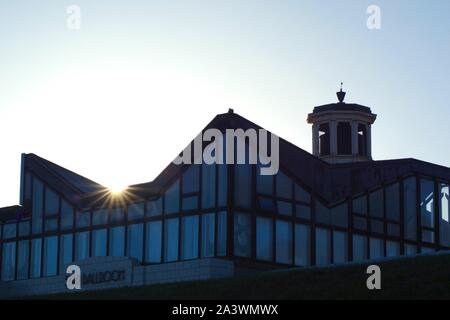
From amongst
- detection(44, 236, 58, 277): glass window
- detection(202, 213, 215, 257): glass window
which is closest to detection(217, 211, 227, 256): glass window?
detection(202, 213, 215, 257): glass window

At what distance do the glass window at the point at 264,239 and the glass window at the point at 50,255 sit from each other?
43.9ft

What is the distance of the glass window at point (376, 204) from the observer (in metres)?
63.8

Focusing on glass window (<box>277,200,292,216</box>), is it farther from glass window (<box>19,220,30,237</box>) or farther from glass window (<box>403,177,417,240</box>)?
glass window (<box>19,220,30,237</box>)

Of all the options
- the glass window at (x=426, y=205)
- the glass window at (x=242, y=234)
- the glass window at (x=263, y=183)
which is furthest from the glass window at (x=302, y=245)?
the glass window at (x=426, y=205)

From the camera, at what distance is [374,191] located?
63.8m

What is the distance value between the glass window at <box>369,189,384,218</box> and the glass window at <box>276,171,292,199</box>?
22.4 ft

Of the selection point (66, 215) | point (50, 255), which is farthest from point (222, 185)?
point (50, 255)

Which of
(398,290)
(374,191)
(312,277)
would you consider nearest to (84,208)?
(374,191)

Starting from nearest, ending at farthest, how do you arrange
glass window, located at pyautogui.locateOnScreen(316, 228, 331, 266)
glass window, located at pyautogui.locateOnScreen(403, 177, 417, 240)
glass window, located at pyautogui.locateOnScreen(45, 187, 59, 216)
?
glass window, located at pyautogui.locateOnScreen(316, 228, 331, 266), glass window, located at pyautogui.locateOnScreen(45, 187, 59, 216), glass window, located at pyautogui.locateOnScreen(403, 177, 417, 240)

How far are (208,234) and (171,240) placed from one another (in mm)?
2532

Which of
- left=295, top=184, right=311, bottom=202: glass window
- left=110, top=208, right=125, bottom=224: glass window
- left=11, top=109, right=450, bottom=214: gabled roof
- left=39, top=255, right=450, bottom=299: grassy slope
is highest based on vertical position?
left=11, top=109, right=450, bottom=214: gabled roof

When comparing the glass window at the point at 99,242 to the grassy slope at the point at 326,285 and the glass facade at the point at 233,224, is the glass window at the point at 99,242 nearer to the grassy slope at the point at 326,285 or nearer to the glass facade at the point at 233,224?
the glass facade at the point at 233,224

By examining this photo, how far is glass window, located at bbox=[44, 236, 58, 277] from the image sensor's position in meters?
64.8

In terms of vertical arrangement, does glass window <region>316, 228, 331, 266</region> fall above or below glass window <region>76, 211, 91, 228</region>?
below
